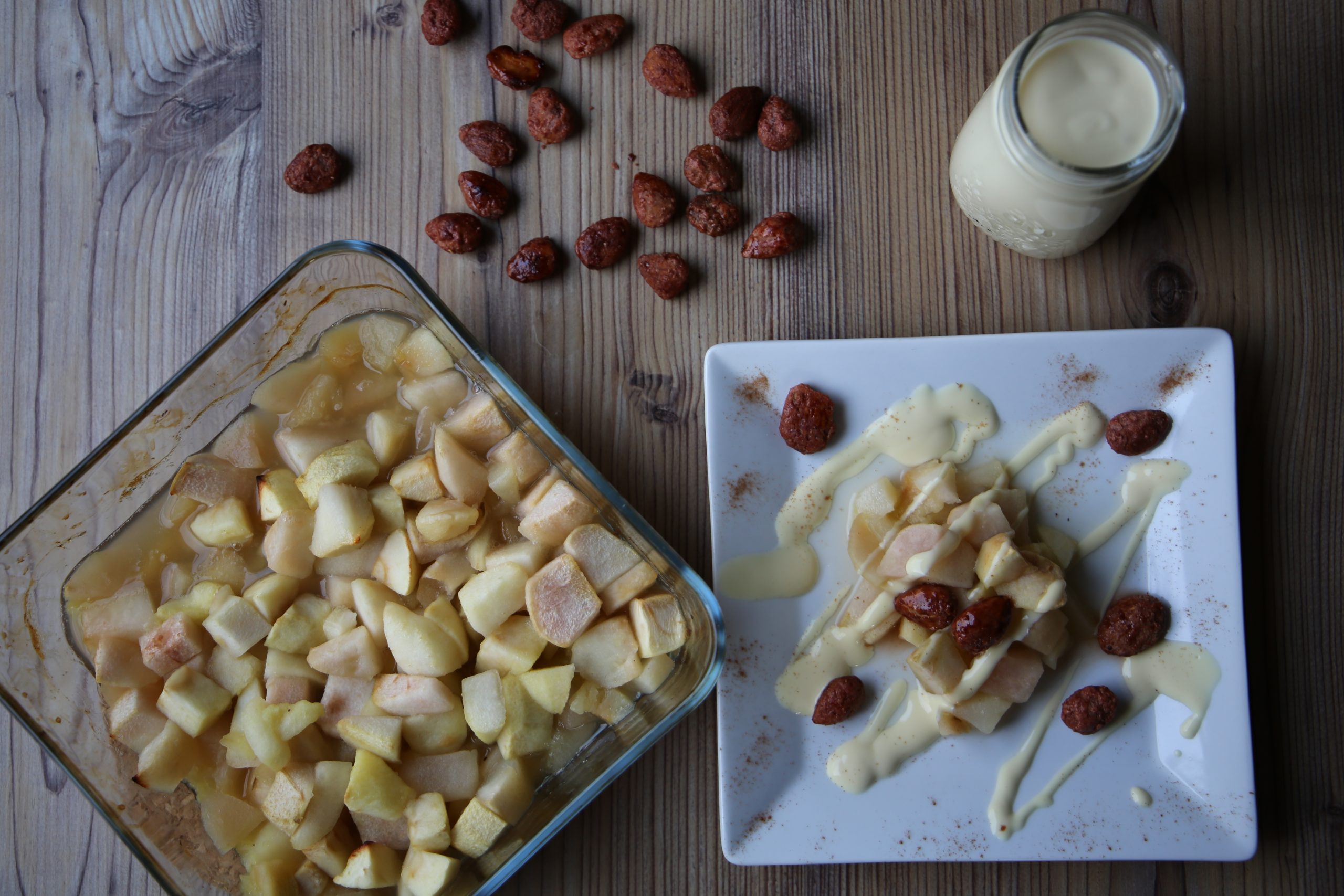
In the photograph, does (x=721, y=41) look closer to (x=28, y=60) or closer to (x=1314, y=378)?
(x=1314, y=378)

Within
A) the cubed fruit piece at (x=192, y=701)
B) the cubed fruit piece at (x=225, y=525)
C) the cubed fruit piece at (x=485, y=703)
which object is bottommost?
the cubed fruit piece at (x=485, y=703)

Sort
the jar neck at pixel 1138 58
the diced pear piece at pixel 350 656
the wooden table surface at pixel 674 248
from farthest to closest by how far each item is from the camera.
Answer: the wooden table surface at pixel 674 248 → the diced pear piece at pixel 350 656 → the jar neck at pixel 1138 58

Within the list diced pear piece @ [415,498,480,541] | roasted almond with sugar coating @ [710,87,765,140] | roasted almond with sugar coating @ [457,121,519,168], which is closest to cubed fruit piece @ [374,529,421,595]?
diced pear piece @ [415,498,480,541]

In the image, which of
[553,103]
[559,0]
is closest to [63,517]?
[553,103]

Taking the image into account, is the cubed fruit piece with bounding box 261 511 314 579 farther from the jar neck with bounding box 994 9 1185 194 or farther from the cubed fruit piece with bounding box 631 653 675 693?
the jar neck with bounding box 994 9 1185 194

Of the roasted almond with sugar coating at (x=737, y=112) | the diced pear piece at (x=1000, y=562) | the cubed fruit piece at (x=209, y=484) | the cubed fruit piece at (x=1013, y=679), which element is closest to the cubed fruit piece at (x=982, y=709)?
the cubed fruit piece at (x=1013, y=679)

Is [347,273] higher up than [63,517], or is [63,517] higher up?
[347,273]

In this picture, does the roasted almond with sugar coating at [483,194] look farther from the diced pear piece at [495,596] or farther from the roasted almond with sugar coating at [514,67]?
the diced pear piece at [495,596]
